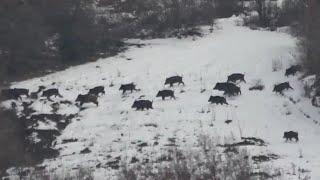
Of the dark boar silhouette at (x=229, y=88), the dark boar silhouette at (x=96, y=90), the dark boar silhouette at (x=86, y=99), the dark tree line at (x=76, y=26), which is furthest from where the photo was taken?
the dark tree line at (x=76, y=26)

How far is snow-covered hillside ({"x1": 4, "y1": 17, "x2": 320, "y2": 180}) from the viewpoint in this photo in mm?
24109

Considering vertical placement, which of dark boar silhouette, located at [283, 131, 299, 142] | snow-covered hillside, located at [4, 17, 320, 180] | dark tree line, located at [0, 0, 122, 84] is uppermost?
dark tree line, located at [0, 0, 122, 84]

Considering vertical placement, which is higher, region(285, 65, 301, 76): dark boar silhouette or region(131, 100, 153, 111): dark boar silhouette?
region(285, 65, 301, 76): dark boar silhouette

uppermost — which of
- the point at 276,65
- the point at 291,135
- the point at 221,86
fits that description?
the point at 276,65

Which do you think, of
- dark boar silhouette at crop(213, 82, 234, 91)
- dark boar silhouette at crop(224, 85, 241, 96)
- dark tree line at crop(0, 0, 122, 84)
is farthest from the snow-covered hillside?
dark tree line at crop(0, 0, 122, 84)

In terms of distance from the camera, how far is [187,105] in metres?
30.0

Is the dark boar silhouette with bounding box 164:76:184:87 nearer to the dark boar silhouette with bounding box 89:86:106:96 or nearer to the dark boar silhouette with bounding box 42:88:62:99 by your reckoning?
the dark boar silhouette with bounding box 89:86:106:96

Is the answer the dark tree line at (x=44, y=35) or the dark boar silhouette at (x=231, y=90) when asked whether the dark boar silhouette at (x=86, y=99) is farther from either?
the dark tree line at (x=44, y=35)

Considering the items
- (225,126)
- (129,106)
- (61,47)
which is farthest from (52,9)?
(225,126)

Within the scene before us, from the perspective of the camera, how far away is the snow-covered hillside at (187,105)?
2411cm

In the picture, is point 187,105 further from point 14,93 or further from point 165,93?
point 14,93

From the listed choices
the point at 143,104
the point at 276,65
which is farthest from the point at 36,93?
the point at 276,65

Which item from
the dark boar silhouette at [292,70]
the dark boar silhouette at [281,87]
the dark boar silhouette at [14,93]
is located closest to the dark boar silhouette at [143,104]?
the dark boar silhouette at [14,93]

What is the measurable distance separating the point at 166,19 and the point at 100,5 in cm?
774
